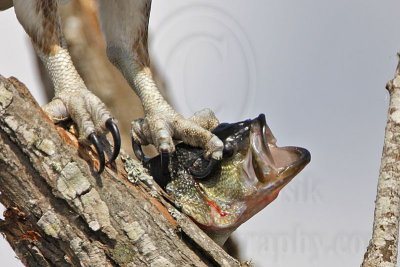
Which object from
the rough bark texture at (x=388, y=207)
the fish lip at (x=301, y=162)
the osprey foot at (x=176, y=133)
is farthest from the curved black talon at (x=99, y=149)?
the rough bark texture at (x=388, y=207)

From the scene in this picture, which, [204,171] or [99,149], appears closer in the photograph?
[99,149]

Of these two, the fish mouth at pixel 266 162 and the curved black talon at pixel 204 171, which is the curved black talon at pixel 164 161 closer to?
the curved black talon at pixel 204 171

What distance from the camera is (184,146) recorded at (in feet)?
13.8

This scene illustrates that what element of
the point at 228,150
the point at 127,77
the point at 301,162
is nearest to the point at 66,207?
the point at 228,150

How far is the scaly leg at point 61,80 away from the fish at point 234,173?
0.34m

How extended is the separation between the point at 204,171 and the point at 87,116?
1.80 ft

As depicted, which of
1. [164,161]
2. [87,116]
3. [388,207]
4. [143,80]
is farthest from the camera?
[143,80]

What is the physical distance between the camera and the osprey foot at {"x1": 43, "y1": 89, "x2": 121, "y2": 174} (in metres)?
3.68

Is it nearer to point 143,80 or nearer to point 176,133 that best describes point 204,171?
point 176,133

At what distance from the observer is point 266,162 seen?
162 inches

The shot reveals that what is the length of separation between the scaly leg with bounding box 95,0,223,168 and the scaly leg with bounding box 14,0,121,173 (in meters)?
0.33

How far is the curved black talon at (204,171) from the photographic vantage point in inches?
160

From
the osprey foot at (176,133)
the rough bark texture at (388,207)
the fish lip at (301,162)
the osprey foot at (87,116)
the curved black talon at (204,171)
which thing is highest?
the osprey foot at (87,116)

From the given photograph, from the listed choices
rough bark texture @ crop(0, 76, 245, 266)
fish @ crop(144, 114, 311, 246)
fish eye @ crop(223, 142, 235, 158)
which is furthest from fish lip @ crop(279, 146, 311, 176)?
rough bark texture @ crop(0, 76, 245, 266)
